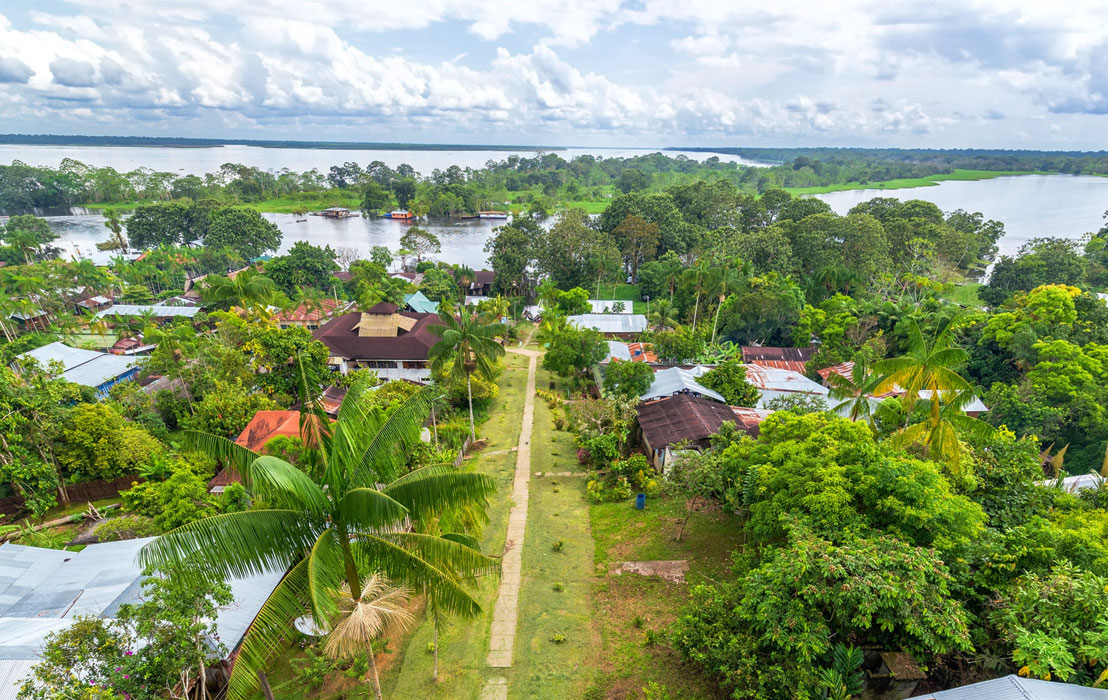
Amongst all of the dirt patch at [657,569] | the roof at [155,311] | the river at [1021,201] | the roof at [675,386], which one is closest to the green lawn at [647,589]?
the dirt patch at [657,569]

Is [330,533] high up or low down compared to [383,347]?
up

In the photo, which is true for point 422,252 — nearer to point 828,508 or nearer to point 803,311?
point 803,311

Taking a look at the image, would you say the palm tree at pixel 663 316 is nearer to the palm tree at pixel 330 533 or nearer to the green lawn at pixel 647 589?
the green lawn at pixel 647 589

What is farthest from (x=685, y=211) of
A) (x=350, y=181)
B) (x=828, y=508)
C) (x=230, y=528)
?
(x=350, y=181)

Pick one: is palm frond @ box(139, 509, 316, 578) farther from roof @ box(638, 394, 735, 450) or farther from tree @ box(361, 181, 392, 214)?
tree @ box(361, 181, 392, 214)

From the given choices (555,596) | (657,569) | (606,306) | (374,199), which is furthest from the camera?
(374,199)

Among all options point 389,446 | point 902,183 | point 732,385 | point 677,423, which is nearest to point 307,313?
point 677,423

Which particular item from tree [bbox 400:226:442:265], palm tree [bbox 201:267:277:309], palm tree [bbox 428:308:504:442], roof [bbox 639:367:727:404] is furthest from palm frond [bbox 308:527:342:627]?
tree [bbox 400:226:442:265]

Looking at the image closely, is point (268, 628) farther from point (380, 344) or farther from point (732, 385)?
point (380, 344)
